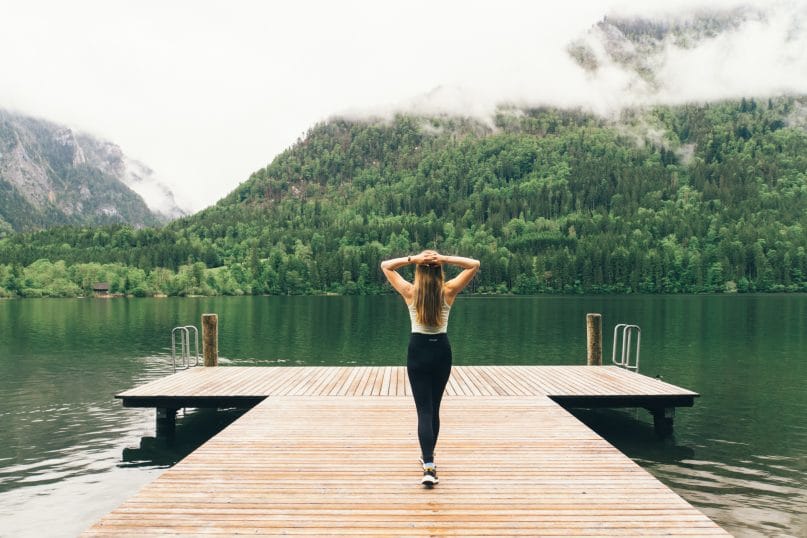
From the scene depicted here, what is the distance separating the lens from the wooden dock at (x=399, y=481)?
22.1ft

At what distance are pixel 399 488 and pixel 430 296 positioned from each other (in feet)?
8.48

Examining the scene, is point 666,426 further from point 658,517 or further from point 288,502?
point 288,502

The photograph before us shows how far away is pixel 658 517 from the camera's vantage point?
22.9ft

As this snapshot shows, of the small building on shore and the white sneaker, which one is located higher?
the white sneaker

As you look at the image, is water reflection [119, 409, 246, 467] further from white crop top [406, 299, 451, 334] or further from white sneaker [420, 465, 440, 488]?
white crop top [406, 299, 451, 334]

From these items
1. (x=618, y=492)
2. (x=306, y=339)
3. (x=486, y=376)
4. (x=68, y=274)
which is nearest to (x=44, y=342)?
(x=306, y=339)

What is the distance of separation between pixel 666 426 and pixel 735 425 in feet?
11.1

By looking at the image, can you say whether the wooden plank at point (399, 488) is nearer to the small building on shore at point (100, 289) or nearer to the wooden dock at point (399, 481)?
the wooden dock at point (399, 481)

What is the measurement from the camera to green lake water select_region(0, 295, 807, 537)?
12109mm

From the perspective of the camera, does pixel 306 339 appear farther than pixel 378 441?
Yes

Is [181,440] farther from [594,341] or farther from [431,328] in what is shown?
[594,341]

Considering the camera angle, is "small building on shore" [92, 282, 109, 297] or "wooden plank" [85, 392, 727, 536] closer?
"wooden plank" [85, 392, 727, 536]

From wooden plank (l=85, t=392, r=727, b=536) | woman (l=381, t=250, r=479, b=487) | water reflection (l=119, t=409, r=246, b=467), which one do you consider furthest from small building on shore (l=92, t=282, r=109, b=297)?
woman (l=381, t=250, r=479, b=487)

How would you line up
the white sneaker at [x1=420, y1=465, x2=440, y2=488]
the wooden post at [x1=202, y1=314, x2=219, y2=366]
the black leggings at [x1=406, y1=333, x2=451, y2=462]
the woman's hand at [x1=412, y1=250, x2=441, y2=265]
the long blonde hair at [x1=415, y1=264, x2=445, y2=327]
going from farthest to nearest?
the wooden post at [x1=202, y1=314, x2=219, y2=366] < the white sneaker at [x1=420, y1=465, x2=440, y2=488] < the black leggings at [x1=406, y1=333, x2=451, y2=462] < the long blonde hair at [x1=415, y1=264, x2=445, y2=327] < the woman's hand at [x1=412, y1=250, x2=441, y2=265]
